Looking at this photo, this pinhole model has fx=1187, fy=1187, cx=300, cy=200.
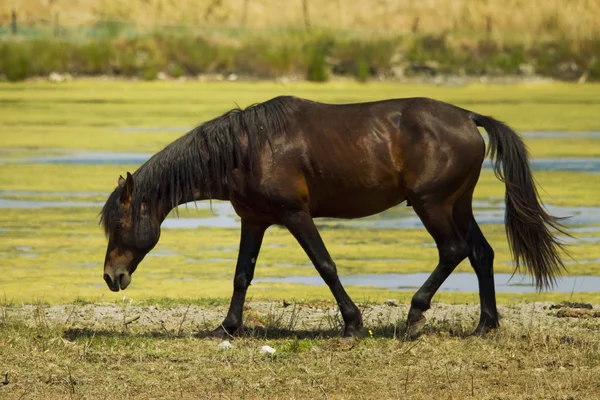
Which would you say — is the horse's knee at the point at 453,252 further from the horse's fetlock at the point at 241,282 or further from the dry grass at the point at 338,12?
the dry grass at the point at 338,12

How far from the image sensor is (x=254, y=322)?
835 centimetres

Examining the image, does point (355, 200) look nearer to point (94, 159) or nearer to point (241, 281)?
point (241, 281)

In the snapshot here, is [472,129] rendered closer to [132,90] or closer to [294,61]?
[132,90]

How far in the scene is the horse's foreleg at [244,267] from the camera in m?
8.03

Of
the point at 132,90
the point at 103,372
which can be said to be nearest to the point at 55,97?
the point at 132,90

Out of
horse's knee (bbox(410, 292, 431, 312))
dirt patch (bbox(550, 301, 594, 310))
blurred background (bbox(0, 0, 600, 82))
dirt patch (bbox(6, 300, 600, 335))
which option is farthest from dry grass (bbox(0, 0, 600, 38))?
horse's knee (bbox(410, 292, 431, 312))

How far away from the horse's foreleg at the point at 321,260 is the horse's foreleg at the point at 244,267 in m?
0.39

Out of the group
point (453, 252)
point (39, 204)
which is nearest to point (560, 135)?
point (39, 204)

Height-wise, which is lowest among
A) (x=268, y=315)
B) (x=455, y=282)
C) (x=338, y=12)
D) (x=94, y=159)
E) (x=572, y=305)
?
(x=338, y=12)

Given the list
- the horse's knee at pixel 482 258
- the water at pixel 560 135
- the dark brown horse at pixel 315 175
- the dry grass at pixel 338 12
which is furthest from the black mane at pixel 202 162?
the dry grass at pixel 338 12

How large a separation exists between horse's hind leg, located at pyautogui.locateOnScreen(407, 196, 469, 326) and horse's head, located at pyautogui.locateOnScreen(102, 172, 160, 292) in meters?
1.78

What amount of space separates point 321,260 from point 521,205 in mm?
1465

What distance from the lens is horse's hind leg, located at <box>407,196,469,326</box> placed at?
7738 mm

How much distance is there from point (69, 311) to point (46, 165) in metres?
9.72
